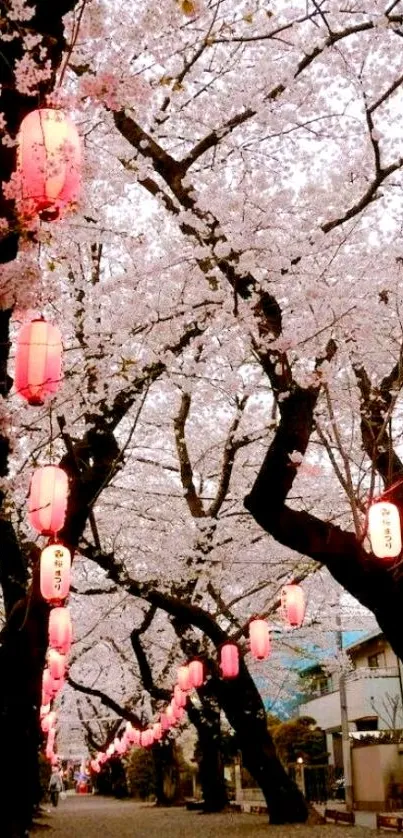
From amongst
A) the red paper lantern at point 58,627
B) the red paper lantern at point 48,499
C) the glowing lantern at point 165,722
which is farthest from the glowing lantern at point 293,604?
the glowing lantern at point 165,722

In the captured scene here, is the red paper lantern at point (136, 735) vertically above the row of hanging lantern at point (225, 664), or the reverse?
the row of hanging lantern at point (225, 664)

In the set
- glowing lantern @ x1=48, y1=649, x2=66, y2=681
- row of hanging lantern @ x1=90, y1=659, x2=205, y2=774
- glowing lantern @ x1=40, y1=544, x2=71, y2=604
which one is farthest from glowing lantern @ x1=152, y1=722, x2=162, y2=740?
glowing lantern @ x1=40, y1=544, x2=71, y2=604

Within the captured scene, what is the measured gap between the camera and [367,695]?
33.2 m

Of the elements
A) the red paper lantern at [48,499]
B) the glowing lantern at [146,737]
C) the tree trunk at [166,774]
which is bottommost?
the tree trunk at [166,774]

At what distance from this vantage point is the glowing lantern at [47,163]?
5.09 m

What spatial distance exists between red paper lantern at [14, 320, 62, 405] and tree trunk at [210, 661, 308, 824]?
11.5 m

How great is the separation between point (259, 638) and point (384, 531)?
23.3ft

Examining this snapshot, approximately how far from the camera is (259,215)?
37.2ft

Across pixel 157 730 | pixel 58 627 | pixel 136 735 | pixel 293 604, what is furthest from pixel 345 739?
pixel 136 735

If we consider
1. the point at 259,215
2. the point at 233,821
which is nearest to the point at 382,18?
the point at 259,215

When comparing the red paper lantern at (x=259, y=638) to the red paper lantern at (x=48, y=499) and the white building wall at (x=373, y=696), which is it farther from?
the white building wall at (x=373, y=696)

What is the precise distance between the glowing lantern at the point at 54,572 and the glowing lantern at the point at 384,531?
15.0 ft

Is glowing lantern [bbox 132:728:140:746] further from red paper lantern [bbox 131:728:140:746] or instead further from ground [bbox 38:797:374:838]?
ground [bbox 38:797:374:838]

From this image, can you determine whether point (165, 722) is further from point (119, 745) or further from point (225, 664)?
point (119, 745)
